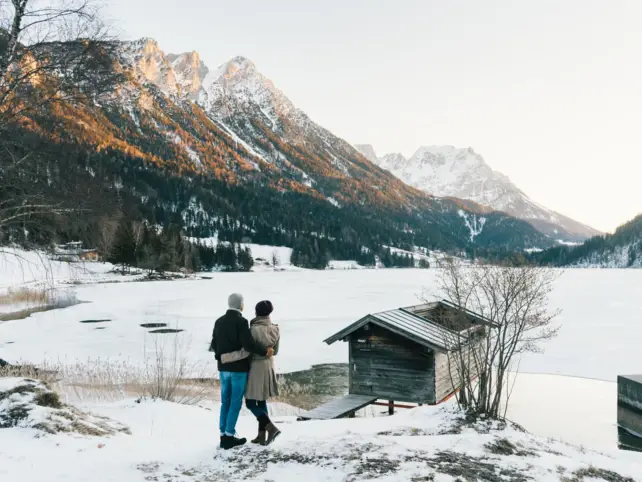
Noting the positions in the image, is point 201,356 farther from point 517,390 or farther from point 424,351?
point 517,390

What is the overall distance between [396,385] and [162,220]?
12804 centimetres

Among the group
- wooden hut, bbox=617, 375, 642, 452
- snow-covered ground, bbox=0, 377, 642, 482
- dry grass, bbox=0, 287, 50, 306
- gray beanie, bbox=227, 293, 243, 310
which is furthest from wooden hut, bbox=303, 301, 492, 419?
dry grass, bbox=0, 287, 50, 306

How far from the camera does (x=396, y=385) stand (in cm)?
1367

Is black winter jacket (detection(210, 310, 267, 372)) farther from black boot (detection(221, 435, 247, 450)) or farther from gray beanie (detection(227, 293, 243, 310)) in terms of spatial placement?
black boot (detection(221, 435, 247, 450))

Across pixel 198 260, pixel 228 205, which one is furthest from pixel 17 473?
pixel 228 205

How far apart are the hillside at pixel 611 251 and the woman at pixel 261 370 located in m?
166

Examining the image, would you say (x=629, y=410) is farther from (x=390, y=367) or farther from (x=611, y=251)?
(x=611, y=251)

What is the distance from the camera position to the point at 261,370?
20.0 feet

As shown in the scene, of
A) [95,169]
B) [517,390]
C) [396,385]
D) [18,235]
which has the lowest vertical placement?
[517,390]

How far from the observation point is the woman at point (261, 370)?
6008 mm

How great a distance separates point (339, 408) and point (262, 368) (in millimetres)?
6565

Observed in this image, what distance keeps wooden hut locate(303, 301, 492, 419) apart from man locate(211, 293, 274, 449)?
268 inches

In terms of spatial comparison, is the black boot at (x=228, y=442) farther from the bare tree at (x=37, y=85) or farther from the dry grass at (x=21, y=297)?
the dry grass at (x=21, y=297)

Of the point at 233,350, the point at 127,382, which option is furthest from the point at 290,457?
the point at 127,382
